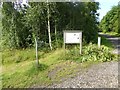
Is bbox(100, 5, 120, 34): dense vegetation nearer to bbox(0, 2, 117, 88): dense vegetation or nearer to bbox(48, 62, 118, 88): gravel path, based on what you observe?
bbox(0, 2, 117, 88): dense vegetation

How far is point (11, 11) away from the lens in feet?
44.9

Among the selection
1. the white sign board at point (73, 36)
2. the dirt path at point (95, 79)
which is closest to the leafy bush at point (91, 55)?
the white sign board at point (73, 36)

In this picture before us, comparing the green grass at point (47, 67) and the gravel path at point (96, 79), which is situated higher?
the gravel path at point (96, 79)

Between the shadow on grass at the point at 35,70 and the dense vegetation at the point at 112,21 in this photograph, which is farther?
the dense vegetation at the point at 112,21

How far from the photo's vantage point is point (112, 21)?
44531 millimetres

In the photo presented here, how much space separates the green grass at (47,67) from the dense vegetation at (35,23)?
73.6 inches

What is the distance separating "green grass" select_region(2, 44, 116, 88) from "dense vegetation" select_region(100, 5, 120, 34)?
31.0 metres

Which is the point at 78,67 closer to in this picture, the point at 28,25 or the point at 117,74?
the point at 117,74

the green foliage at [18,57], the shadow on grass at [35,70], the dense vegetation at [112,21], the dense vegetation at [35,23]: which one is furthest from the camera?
the dense vegetation at [112,21]

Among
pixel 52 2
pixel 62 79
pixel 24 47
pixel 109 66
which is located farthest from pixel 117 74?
pixel 24 47

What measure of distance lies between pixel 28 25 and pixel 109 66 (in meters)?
6.68

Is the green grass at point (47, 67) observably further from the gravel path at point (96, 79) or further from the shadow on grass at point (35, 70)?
the gravel path at point (96, 79)

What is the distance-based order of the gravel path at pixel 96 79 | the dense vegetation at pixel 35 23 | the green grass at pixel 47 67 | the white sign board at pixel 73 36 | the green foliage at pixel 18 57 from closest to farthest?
the gravel path at pixel 96 79
the green grass at pixel 47 67
the green foliage at pixel 18 57
the white sign board at pixel 73 36
the dense vegetation at pixel 35 23

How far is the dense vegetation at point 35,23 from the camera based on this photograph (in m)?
13.1
